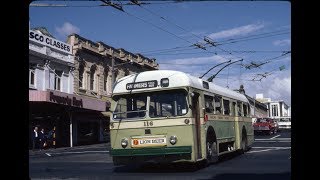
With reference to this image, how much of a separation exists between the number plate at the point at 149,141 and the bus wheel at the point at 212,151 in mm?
1970

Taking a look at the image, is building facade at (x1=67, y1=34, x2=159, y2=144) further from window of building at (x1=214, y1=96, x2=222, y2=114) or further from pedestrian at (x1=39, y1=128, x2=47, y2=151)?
window of building at (x1=214, y1=96, x2=222, y2=114)

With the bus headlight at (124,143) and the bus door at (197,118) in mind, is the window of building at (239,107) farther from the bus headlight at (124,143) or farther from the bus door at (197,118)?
the bus headlight at (124,143)

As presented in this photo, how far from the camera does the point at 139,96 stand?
11.8 metres

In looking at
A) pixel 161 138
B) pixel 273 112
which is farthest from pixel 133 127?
pixel 273 112

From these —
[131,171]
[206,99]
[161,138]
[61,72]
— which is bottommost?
[131,171]

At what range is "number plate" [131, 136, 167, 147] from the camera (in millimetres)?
11070

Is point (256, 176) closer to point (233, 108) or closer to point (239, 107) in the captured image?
point (233, 108)

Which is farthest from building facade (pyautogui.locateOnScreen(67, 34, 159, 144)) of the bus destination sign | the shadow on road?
the shadow on road

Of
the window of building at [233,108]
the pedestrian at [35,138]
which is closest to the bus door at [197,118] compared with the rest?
the window of building at [233,108]

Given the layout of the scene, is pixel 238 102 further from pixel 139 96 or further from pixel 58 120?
pixel 58 120

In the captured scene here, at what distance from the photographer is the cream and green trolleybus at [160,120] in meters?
11.0
